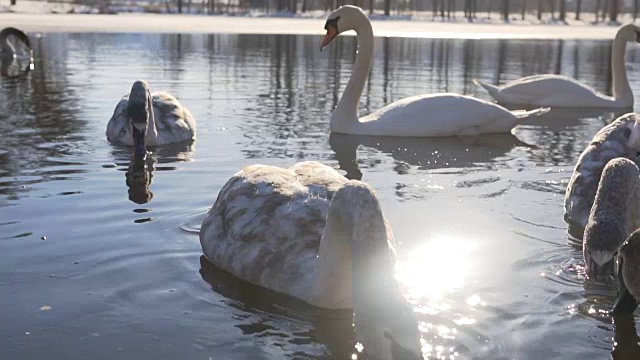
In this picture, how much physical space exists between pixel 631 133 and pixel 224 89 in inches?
398

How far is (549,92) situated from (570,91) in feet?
1.32

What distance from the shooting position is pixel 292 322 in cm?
530

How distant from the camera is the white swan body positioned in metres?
10.9

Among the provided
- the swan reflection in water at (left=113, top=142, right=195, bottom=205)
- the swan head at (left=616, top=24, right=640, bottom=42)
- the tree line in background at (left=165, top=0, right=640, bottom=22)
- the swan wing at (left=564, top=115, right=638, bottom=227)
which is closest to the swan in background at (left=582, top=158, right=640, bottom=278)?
the swan wing at (left=564, top=115, right=638, bottom=227)

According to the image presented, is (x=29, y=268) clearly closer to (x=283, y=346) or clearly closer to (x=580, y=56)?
(x=283, y=346)

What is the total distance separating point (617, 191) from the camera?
5.96 meters

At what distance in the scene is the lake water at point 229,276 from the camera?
5074mm

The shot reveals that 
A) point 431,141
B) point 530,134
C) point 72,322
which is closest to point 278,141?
point 431,141

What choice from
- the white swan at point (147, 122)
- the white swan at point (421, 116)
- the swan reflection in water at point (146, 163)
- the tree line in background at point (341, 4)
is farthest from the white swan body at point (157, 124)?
the tree line in background at point (341, 4)

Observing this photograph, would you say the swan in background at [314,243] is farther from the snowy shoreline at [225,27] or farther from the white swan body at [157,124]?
the snowy shoreline at [225,27]

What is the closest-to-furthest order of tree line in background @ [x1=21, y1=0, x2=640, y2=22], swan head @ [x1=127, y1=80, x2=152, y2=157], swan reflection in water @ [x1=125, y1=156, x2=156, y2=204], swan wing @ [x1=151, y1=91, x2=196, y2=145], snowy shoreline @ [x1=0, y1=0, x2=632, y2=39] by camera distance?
1. swan reflection in water @ [x1=125, y1=156, x2=156, y2=204]
2. swan head @ [x1=127, y1=80, x2=152, y2=157]
3. swan wing @ [x1=151, y1=91, x2=196, y2=145]
4. snowy shoreline @ [x1=0, y1=0, x2=632, y2=39]
5. tree line in background @ [x1=21, y1=0, x2=640, y2=22]

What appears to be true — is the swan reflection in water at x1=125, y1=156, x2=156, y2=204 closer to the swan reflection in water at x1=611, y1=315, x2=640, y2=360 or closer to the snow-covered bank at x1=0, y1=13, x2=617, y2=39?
the swan reflection in water at x1=611, y1=315, x2=640, y2=360

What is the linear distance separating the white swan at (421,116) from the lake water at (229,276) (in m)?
0.20

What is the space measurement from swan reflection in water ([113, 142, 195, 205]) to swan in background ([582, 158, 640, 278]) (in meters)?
3.90
